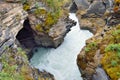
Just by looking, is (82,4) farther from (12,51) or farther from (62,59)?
(12,51)

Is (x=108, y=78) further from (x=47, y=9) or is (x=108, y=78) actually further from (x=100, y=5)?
(x=100, y=5)

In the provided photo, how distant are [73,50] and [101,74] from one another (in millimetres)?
9445

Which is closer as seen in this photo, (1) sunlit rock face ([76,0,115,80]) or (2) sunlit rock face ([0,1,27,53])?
(1) sunlit rock face ([76,0,115,80])

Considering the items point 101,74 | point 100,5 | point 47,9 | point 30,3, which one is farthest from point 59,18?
point 101,74

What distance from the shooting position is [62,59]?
932 inches

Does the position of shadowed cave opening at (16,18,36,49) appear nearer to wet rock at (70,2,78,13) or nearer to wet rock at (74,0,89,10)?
wet rock at (74,0,89,10)

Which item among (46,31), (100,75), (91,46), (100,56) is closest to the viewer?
(100,75)

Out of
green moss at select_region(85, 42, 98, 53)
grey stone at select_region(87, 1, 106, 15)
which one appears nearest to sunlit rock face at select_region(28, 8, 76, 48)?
green moss at select_region(85, 42, 98, 53)

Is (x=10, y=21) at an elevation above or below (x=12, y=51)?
above

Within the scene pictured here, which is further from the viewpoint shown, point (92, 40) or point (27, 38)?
point (27, 38)

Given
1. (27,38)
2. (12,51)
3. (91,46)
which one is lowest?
(27,38)

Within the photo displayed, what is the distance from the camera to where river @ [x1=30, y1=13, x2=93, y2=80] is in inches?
866

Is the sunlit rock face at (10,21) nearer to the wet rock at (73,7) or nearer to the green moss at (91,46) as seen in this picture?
the green moss at (91,46)

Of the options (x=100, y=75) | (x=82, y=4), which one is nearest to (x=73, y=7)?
Answer: (x=82, y=4)
